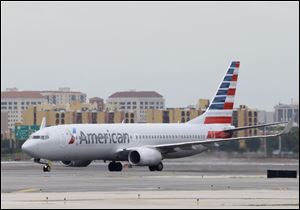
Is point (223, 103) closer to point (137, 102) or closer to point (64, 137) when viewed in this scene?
point (64, 137)

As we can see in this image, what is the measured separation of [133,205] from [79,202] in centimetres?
251

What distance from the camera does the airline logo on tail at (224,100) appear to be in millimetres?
89188

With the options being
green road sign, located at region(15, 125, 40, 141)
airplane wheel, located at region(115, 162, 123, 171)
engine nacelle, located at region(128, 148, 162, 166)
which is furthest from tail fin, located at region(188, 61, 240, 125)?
green road sign, located at region(15, 125, 40, 141)

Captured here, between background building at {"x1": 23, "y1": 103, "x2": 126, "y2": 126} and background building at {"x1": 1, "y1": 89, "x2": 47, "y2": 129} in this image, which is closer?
background building at {"x1": 23, "y1": 103, "x2": 126, "y2": 126}

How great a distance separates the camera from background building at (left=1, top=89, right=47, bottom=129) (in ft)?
357

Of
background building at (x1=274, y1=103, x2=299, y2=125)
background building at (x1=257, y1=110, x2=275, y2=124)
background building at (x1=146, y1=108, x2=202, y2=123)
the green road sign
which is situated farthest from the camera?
background building at (x1=257, y1=110, x2=275, y2=124)

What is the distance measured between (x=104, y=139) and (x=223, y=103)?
1253 centimetres

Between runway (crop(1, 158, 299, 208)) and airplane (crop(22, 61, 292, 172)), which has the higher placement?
airplane (crop(22, 61, 292, 172))

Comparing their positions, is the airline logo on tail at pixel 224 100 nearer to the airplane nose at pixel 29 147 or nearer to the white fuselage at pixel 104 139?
the white fuselage at pixel 104 139

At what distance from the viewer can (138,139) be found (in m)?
84.1

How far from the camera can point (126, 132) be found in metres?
83.6

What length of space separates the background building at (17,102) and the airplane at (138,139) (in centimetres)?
2038

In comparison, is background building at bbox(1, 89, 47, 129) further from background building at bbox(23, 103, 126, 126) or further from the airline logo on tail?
the airline logo on tail

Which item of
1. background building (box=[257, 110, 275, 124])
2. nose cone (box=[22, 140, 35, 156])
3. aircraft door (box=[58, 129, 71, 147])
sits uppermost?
background building (box=[257, 110, 275, 124])
